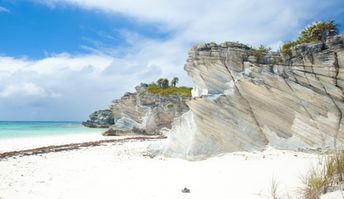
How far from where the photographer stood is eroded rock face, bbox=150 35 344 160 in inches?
547

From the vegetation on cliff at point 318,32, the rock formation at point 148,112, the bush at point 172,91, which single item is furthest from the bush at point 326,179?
the bush at point 172,91

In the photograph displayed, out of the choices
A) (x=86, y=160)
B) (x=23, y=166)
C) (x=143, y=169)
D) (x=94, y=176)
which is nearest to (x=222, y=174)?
(x=143, y=169)

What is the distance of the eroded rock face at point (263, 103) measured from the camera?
45.5 ft

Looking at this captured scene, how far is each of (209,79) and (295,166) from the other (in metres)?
6.85

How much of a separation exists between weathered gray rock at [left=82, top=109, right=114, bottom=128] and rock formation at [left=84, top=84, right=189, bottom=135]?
813 inches

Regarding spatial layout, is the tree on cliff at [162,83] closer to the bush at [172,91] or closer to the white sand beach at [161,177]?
the bush at [172,91]

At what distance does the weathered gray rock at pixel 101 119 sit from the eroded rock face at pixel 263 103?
199 ft

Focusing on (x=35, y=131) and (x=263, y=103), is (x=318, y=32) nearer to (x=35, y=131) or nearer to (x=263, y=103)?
(x=263, y=103)

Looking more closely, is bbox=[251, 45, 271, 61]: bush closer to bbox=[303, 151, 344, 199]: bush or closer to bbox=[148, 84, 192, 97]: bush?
bbox=[303, 151, 344, 199]: bush

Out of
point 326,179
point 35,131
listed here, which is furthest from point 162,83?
point 326,179

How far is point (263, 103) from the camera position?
15.2 m

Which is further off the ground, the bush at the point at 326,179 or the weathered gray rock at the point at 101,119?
the weathered gray rock at the point at 101,119

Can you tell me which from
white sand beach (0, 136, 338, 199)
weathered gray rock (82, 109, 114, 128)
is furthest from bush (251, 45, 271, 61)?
weathered gray rock (82, 109, 114, 128)

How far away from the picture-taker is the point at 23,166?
15.9m
